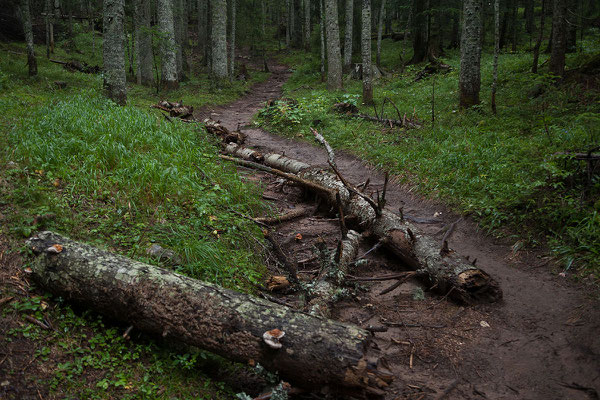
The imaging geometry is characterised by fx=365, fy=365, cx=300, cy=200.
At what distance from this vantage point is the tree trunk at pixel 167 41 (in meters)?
14.1

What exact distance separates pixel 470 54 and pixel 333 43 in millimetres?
6905

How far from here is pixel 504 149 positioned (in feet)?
23.0

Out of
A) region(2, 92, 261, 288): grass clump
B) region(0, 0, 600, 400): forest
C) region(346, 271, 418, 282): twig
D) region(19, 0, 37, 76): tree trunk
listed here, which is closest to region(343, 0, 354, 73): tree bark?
region(0, 0, 600, 400): forest

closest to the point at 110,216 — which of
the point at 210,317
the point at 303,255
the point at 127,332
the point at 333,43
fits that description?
the point at 127,332

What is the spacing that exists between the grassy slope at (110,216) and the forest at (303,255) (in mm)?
21

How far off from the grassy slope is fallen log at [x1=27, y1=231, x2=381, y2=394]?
237 millimetres

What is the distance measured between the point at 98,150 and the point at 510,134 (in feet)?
26.2

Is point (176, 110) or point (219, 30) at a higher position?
point (219, 30)

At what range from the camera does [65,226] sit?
13.0ft

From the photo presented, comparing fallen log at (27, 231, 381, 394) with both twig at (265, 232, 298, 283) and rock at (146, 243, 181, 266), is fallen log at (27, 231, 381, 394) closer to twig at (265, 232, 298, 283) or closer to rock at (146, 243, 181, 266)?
rock at (146, 243, 181, 266)

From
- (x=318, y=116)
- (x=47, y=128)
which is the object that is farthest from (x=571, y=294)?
(x=318, y=116)

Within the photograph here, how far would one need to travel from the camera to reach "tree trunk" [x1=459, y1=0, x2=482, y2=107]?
9.77m

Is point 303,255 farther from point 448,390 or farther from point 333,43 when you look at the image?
point 333,43

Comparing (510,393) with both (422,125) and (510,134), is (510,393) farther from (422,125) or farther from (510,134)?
(422,125)
